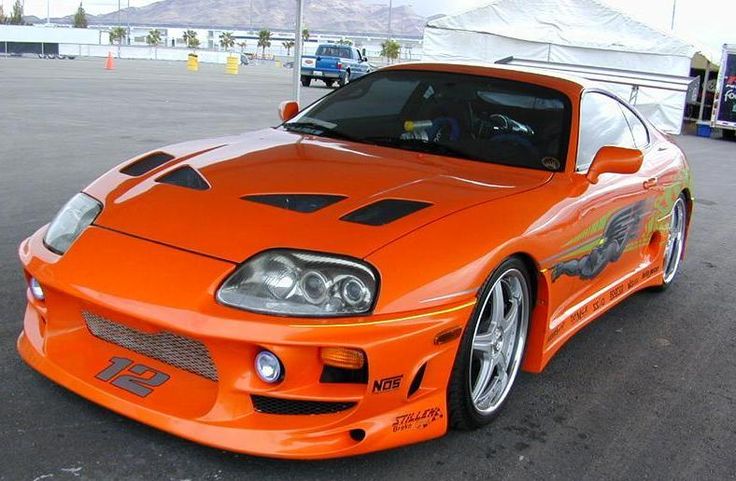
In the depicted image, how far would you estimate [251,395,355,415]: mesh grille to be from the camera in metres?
2.32

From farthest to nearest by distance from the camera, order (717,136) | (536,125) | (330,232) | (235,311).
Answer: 1. (717,136)
2. (536,125)
3. (330,232)
4. (235,311)

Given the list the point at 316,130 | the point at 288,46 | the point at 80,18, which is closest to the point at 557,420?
the point at 316,130

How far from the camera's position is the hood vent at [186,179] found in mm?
2898

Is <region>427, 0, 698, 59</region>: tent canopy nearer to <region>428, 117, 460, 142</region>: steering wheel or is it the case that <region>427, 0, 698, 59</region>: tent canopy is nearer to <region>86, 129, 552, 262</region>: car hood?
<region>428, 117, 460, 142</region>: steering wheel

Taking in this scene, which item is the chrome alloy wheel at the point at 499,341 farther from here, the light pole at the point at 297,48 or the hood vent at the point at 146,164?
the light pole at the point at 297,48

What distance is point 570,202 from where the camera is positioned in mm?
3213

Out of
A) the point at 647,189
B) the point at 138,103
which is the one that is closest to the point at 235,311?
the point at 647,189

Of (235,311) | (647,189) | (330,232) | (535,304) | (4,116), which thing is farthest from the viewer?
(4,116)

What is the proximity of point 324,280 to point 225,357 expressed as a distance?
0.38 meters

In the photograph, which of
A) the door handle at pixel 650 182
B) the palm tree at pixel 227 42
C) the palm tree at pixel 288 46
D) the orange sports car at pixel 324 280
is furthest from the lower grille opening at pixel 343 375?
the palm tree at pixel 288 46

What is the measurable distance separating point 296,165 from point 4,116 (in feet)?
32.4

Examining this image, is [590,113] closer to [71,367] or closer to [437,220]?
[437,220]

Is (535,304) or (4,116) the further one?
(4,116)

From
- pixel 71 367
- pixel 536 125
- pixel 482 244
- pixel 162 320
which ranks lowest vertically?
pixel 71 367
